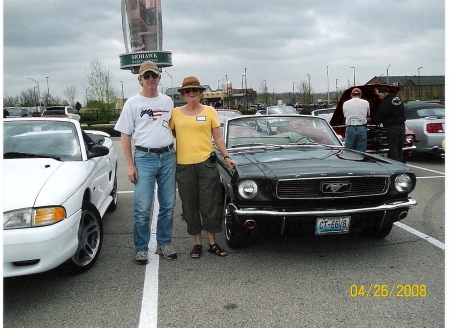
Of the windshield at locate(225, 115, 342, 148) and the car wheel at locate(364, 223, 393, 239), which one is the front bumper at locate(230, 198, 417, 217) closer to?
the car wheel at locate(364, 223, 393, 239)

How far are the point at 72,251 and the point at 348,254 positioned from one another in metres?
2.53

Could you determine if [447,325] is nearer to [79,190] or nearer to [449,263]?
[449,263]

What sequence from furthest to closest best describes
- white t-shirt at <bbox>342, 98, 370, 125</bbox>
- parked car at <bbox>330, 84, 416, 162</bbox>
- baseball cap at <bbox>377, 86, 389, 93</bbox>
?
parked car at <bbox>330, 84, 416, 162</bbox> < baseball cap at <bbox>377, 86, 389, 93</bbox> < white t-shirt at <bbox>342, 98, 370, 125</bbox>

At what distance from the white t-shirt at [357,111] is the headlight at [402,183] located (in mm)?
4727

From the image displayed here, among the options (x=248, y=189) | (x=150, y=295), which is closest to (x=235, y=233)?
(x=248, y=189)

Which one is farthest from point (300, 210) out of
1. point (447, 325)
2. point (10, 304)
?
point (10, 304)

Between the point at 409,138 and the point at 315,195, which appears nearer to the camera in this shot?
the point at 315,195

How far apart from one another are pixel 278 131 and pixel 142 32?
3566 cm

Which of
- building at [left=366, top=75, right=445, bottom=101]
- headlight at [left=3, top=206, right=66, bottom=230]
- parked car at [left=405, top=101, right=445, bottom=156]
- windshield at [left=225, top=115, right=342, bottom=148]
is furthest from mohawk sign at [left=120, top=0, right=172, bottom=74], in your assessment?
building at [left=366, top=75, right=445, bottom=101]

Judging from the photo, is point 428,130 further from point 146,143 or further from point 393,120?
point 146,143

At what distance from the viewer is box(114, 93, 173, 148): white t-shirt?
4.04 metres

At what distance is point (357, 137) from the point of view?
876cm

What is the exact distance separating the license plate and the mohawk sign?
121ft

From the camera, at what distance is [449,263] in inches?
127
